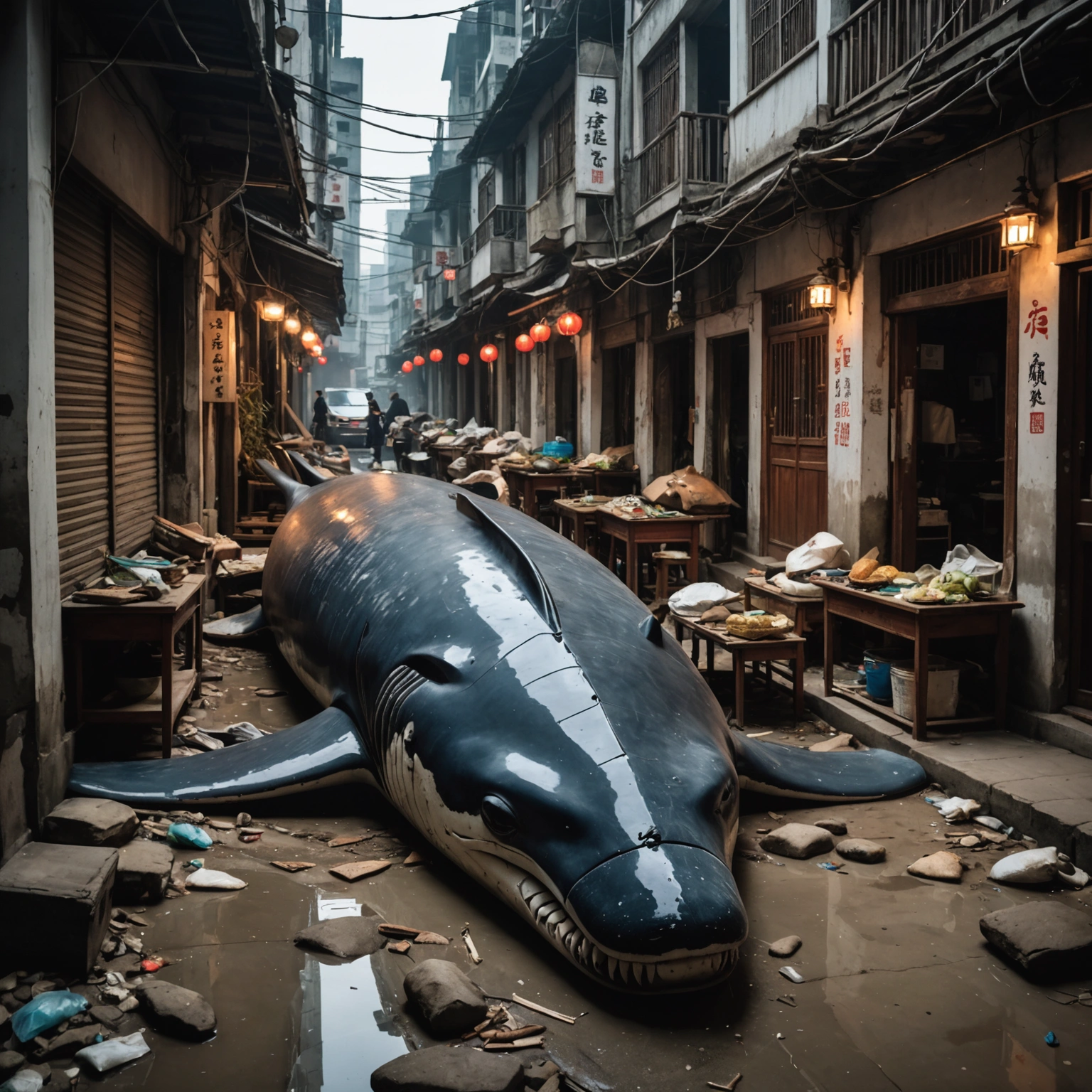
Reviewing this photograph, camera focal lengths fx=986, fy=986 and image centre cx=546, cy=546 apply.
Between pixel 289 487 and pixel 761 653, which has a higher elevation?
pixel 289 487

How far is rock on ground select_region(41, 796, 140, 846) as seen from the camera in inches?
161

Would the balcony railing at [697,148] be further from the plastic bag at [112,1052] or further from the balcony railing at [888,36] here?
the plastic bag at [112,1052]

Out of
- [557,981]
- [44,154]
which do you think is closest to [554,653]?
[557,981]

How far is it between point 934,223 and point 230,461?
8315mm

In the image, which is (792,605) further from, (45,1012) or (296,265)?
(296,265)

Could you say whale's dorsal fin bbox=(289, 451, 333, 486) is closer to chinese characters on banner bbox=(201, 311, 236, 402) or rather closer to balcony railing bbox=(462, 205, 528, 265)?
chinese characters on banner bbox=(201, 311, 236, 402)

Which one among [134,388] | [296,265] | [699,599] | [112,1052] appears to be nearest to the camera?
[112,1052]

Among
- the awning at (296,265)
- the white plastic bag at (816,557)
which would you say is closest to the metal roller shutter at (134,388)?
the awning at (296,265)

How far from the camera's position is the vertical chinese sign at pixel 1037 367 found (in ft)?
19.9

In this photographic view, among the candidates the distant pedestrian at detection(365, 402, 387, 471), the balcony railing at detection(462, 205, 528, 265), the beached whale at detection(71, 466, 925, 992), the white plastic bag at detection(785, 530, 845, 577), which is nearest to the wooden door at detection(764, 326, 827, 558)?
the white plastic bag at detection(785, 530, 845, 577)

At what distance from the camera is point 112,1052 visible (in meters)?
2.92

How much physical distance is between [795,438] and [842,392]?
153cm

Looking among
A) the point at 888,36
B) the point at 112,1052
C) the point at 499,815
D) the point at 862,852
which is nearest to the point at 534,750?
the point at 499,815

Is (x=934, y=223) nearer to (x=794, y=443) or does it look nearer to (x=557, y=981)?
(x=794, y=443)
